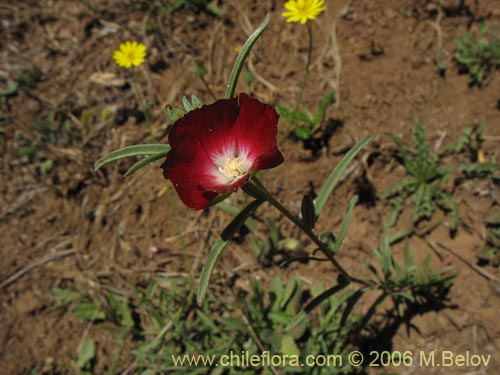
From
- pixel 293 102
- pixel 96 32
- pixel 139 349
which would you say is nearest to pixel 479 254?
pixel 293 102

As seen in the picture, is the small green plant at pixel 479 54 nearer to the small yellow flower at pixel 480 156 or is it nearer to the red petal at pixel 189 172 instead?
the small yellow flower at pixel 480 156

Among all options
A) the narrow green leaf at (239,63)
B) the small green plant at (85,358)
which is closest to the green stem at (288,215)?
the narrow green leaf at (239,63)

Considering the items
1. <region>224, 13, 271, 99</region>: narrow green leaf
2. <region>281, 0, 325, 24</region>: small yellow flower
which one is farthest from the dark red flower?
<region>281, 0, 325, 24</region>: small yellow flower

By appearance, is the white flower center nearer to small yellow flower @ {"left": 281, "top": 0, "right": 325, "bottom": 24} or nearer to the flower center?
the flower center

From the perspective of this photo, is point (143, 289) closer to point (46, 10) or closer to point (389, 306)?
point (389, 306)

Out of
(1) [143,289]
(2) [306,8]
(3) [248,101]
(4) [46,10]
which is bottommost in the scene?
(3) [248,101]
